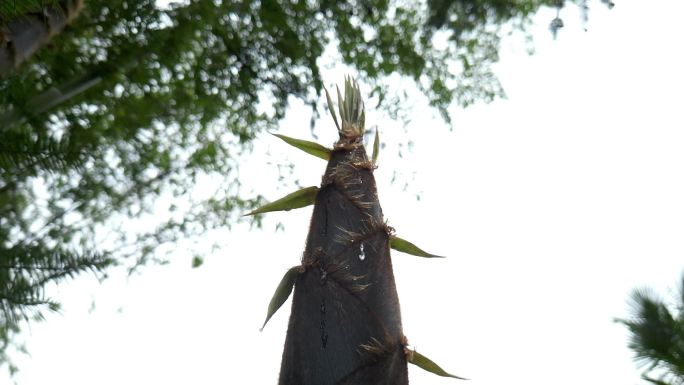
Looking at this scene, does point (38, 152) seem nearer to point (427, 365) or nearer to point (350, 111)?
point (350, 111)

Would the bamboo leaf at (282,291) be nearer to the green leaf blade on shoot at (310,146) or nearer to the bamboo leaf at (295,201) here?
the bamboo leaf at (295,201)

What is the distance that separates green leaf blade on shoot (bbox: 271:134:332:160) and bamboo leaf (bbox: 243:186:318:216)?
0.46ft

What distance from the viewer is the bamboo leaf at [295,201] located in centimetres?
208

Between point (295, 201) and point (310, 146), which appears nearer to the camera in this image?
point (295, 201)

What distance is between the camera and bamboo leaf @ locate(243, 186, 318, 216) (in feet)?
6.81

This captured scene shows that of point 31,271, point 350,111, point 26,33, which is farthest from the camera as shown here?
point 26,33

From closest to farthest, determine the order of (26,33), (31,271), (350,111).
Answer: (31,271) < (350,111) < (26,33)

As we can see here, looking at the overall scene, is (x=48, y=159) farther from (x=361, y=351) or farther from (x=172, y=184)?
(x=172, y=184)

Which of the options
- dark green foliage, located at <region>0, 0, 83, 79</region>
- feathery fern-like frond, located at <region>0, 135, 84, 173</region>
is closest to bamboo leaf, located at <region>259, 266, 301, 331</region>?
feathery fern-like frond, located at <region>0, 135, 84, 173</region>

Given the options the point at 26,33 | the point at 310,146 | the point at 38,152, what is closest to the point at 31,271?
the point at 38,152

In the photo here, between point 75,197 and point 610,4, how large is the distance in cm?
400

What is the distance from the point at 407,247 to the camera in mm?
2039

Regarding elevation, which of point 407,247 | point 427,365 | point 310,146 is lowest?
point 427,365

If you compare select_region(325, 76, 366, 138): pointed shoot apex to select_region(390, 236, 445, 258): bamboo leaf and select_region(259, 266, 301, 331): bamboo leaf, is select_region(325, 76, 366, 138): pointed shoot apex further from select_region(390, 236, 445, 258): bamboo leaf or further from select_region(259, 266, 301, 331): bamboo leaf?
select_region(259, 266, 301, 331): bamboo leaf
